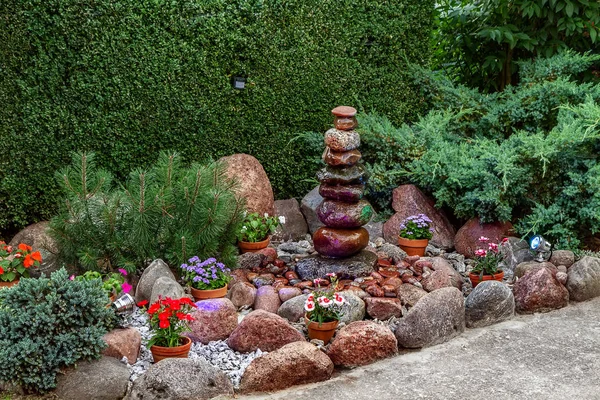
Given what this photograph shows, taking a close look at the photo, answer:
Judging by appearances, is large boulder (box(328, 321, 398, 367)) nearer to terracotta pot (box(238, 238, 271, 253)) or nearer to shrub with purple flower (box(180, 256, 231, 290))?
shrub with purple flower (box(180, 256, 231, 290))

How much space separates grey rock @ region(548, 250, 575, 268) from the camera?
670 cm

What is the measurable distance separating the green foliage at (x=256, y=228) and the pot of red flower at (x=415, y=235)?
1136 mm

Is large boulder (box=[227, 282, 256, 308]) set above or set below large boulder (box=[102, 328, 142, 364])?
above

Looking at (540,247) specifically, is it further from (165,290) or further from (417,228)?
(165,290)

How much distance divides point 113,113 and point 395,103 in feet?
10.0

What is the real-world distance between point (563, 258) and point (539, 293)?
0.67 meters

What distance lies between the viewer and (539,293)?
6172 millimetres

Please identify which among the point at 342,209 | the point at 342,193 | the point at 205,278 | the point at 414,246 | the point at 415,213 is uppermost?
the point at 342,193

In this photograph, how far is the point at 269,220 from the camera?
7.05 metres

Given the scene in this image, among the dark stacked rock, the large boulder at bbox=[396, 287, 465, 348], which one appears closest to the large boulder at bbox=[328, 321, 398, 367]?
the large boulder at bbox=[396, 287, 465, 348]

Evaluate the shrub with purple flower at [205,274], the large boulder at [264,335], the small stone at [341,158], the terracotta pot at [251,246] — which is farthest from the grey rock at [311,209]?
the large boulder at [264,335]

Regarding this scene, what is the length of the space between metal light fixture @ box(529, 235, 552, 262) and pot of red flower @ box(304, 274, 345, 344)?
6.87 feet

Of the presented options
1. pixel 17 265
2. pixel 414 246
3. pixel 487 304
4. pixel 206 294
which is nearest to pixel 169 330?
pixel 206 294

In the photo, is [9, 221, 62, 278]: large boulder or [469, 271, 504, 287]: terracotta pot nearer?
[9, 221, 62, 278]: large boulder
